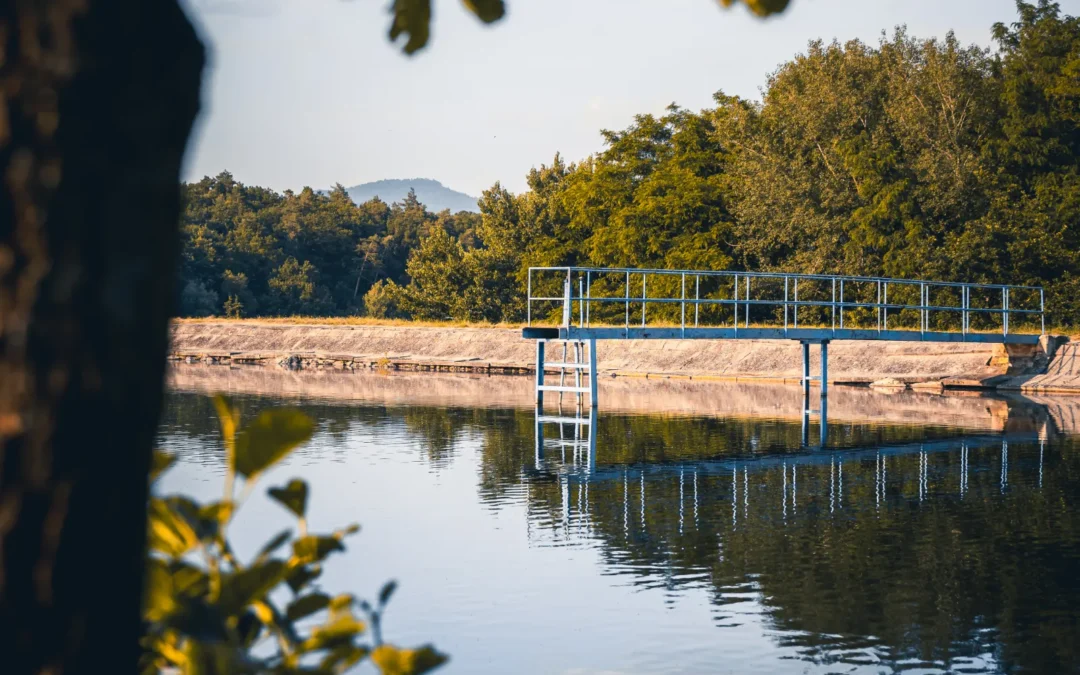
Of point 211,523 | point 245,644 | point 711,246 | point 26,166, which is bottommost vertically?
point 245,644

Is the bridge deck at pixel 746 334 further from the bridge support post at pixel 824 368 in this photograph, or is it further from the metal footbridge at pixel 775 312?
the bridge support post at pixel 824 368

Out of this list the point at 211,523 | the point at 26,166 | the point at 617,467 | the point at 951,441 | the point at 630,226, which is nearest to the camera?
the point at 26,166

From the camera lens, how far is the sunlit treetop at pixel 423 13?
7.11ft

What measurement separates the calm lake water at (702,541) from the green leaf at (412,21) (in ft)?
18.0

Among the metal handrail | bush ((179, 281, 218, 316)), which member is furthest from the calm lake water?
bush ((179, 281, 218, 316))

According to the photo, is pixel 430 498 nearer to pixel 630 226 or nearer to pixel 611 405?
pixel 611 405

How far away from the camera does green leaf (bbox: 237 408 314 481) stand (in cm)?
154

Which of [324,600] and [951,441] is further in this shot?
[951,441]

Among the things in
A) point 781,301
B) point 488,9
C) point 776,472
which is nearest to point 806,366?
point 781,301

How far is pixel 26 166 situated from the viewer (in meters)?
1.31

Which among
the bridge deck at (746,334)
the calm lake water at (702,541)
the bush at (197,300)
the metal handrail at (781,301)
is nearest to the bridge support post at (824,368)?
the bridge deck at (746,334)

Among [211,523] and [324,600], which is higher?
[211,523]

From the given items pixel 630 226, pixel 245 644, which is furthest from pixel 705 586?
pixel 630 226

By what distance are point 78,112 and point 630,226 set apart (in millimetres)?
49045
